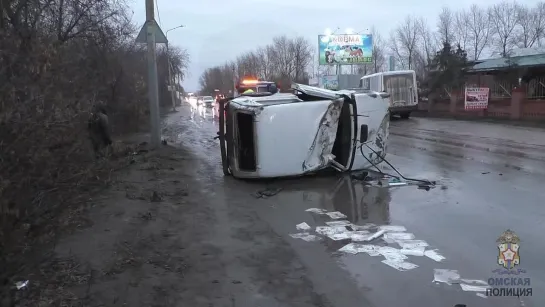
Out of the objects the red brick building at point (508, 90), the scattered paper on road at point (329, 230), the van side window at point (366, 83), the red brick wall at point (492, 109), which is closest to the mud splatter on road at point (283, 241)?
the scattered paper on road at point (329, 230)

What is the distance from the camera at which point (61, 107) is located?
3.13 metres

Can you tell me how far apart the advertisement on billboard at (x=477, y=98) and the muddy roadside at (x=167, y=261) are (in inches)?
1104

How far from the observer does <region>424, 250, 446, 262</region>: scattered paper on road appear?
18.4ft

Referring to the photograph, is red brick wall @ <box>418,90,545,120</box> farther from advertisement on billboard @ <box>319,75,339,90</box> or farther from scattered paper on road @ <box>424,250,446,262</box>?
scattered paper on road @ <box>424,250,446,262</box>

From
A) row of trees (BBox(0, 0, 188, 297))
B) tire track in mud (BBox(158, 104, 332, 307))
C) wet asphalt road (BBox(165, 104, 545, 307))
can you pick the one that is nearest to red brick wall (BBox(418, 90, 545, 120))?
wet asphalt road (BBox(165, 104, 545, 307))

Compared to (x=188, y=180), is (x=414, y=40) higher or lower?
higher

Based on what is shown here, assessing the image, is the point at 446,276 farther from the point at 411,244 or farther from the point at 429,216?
the point at 429,216

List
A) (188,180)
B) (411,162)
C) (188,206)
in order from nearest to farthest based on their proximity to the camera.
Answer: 1. (188,206)
2. (188,180)
3. (411,162)

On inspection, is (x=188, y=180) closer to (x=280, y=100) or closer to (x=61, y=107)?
(x=280, y=100)

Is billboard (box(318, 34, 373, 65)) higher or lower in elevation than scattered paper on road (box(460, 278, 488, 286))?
higher

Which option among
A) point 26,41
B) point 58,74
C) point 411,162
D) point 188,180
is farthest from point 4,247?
point 411,162

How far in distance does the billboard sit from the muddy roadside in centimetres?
4867

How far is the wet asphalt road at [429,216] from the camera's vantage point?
4.79 m

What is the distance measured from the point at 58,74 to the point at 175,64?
7490 centimetres
